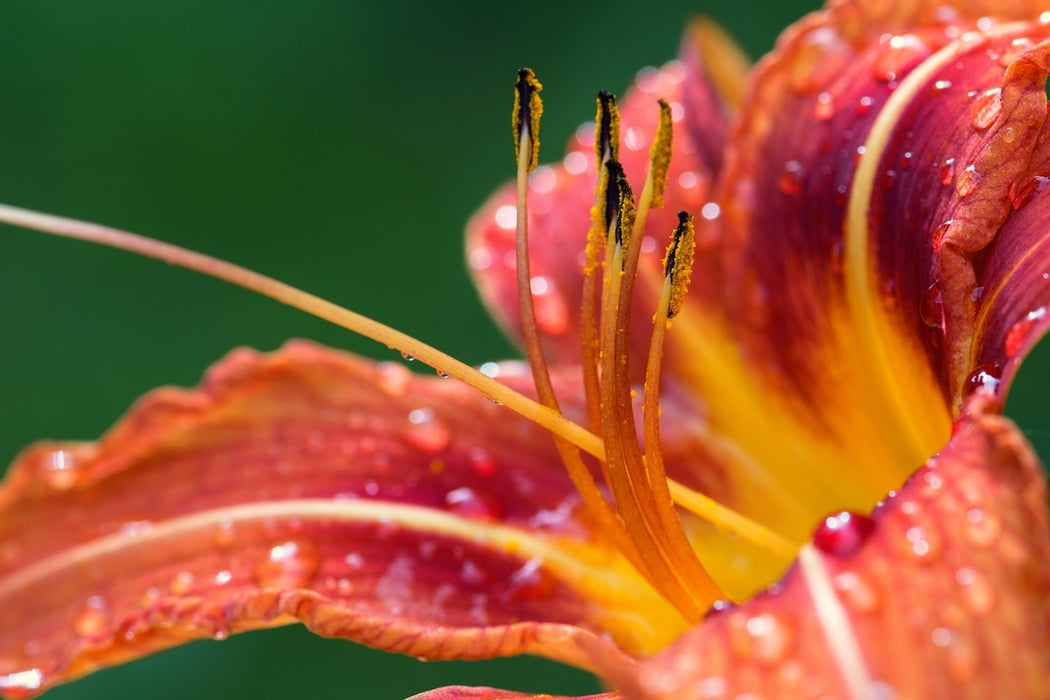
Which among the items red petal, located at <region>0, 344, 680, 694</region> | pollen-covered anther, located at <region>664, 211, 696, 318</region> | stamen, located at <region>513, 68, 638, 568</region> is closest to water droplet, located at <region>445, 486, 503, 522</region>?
red petal, located at <region>0, 344, 680, 694</region>

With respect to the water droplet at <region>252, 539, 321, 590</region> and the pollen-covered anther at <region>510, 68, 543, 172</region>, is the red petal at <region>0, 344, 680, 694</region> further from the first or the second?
the pollen-covered anther at <region>510, 68, 543, 172</region>

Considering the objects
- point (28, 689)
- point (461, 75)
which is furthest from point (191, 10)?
point (28, 689)

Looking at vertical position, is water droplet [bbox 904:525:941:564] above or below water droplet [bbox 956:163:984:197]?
below

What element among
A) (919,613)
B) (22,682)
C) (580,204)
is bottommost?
(919,613)

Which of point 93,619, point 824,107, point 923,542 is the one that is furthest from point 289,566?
point 824,107

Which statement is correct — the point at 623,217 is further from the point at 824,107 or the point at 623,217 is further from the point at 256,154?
the point at 256,154

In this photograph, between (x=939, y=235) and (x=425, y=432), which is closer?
(x=939, y=235)
